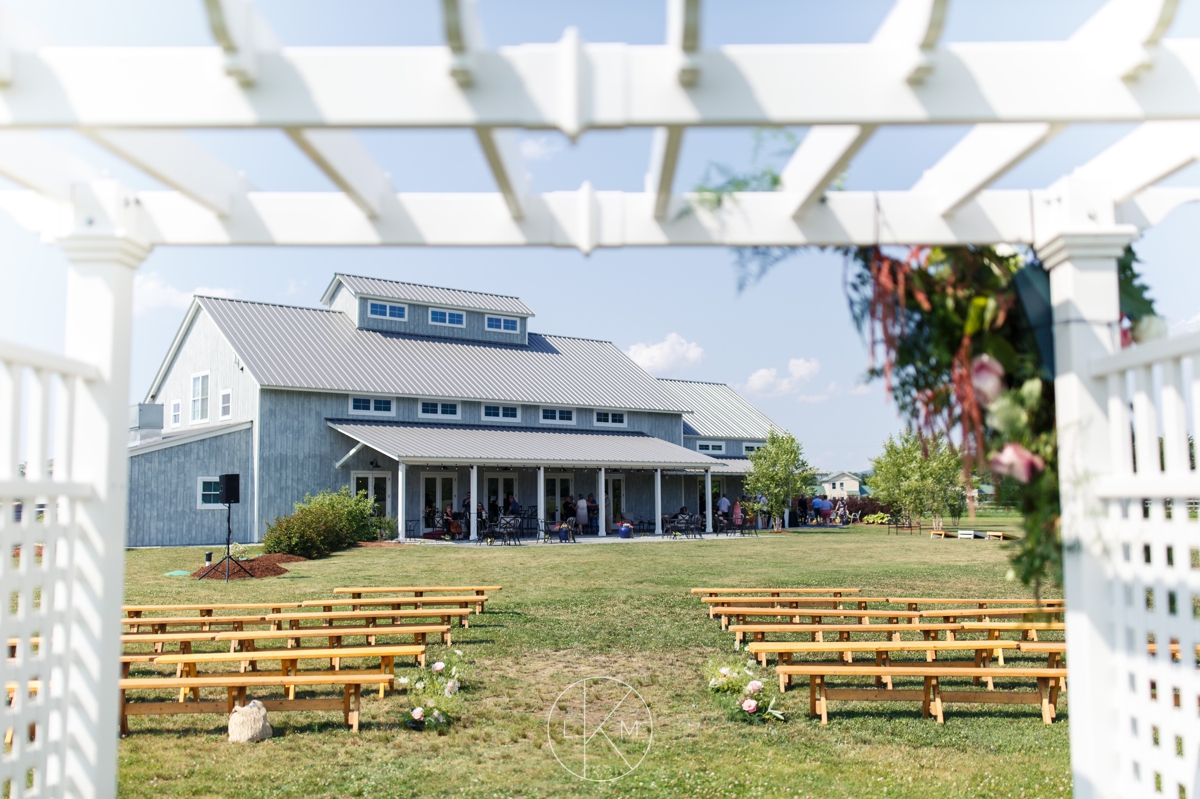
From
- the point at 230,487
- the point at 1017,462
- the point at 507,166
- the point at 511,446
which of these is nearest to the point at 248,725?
the point at 507,166

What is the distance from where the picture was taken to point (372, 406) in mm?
29109

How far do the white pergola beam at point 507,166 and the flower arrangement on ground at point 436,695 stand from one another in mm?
4814

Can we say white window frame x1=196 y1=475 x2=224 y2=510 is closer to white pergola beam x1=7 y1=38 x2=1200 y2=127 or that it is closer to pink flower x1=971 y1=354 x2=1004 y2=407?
white pergola beam x1=7 y1=38 x2=1200 y2=127

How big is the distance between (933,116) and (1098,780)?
2.83 m

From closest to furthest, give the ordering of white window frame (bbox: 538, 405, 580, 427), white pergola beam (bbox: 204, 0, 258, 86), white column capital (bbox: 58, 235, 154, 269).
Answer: white pergola beam (bbox: 204, 0, 258, 86) → white column capital (bbox: 58, 235, 154, 269) → white window frame (bbox: 538, 405, 580, 427)

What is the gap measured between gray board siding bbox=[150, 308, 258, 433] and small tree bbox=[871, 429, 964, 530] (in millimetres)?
24179

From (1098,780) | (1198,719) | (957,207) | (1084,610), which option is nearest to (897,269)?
(957,207)

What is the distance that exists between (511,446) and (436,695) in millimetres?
21696

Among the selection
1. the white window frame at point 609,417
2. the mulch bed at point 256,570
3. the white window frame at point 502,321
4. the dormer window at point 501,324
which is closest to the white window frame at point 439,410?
the white window frame at point 502,321

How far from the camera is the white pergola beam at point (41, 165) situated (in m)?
3.47

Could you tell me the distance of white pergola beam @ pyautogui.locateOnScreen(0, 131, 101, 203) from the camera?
11.4ft

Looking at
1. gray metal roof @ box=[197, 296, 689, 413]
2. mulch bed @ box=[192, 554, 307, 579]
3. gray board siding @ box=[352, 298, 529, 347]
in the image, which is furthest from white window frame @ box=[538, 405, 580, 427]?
mulch bed @ box=[192, 554, 307, 579]

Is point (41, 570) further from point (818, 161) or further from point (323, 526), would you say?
point (323, 526)

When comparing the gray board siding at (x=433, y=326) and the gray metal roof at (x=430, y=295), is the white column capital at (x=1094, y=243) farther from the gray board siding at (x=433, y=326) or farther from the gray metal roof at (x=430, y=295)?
the gray board siding at (x=433, y=326)
